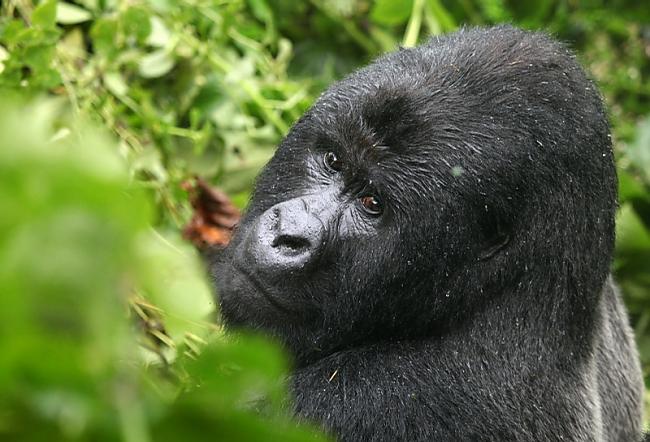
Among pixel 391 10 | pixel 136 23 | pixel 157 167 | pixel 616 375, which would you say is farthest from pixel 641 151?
pixel 136 23

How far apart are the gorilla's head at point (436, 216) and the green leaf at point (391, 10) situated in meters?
1.66

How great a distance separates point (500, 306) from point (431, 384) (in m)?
0.23

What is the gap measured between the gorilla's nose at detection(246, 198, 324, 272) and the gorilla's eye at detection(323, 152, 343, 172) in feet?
0.56

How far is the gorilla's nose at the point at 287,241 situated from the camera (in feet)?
6.91

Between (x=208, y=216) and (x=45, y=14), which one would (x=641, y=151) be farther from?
(x=45, y=14)

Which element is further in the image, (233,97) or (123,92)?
(233,97)

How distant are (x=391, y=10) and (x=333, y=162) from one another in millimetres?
1758

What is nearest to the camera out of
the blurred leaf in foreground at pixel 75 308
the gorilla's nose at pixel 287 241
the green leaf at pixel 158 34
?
the blurred leaf in foreground at pixel 75 308

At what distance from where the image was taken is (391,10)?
388 cm

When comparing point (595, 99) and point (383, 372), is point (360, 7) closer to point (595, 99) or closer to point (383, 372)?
point (595, 99)

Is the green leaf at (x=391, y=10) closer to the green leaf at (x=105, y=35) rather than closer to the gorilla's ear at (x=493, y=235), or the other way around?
the green leaf at (x=105, y=35)

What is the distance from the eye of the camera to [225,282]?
2.26 meters

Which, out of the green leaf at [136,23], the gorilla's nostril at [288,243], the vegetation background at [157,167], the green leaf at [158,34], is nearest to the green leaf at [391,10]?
the vegetation background at [157,167]

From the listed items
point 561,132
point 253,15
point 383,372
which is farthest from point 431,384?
point 253,15
